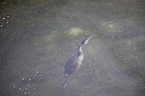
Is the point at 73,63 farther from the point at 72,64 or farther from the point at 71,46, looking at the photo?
the point at 71,46

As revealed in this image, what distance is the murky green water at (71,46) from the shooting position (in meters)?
3.04

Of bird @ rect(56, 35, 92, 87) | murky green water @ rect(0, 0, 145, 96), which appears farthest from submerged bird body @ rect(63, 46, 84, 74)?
murky green water @ rect(0, 0, 145, 96)

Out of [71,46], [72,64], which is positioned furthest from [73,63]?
[71,46]

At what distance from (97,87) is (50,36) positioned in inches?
75.9

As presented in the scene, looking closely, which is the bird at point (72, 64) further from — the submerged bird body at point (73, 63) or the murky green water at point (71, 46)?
the murky green water at point (71, 46)

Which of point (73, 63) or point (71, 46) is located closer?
point (73, 63)

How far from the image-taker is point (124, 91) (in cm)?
299

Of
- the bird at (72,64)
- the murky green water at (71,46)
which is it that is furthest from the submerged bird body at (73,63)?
the murky green water at (71,46)

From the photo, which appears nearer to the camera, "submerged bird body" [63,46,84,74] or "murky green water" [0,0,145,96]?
"murky green water" [0,0,145,96]

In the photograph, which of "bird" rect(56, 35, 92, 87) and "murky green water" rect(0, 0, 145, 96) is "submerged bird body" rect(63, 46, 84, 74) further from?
"murky green water" rect(0, 0, 145, 96)

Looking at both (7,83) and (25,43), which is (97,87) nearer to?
(7,83)

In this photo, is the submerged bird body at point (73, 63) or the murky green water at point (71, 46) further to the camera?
the submerged bird body at point (73, 63)

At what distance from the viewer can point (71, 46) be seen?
147 inches

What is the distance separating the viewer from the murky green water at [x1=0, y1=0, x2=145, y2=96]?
3039mm
